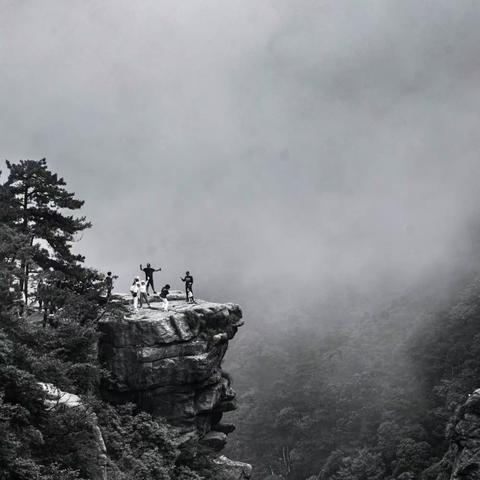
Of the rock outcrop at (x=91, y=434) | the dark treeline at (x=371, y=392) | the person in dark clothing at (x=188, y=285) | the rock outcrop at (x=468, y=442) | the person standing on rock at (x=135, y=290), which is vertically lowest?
the rock outcrop at (x=91, y=434)

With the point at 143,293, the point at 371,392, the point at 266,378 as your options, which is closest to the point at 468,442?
the point at 143,293

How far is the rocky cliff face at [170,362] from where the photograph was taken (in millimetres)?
29984

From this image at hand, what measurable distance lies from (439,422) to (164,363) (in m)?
79.5

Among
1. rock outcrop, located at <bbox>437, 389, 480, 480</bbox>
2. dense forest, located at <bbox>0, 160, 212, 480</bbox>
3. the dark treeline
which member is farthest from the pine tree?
the dark treeline

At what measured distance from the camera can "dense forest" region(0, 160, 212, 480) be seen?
17.1m

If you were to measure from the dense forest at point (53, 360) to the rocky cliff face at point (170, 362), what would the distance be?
3.99 feet

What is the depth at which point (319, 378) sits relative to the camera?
13988cm

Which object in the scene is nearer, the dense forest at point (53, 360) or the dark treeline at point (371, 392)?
the dense forest at point (53, 360)

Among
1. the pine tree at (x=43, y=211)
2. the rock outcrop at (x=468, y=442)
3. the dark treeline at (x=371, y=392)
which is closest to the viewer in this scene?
the pine tree at (x=43, y=211)

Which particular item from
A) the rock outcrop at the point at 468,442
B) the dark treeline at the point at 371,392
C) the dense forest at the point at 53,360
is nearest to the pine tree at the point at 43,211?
the dense forest at the point at 53,360

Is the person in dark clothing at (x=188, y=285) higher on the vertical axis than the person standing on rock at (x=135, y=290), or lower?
higher

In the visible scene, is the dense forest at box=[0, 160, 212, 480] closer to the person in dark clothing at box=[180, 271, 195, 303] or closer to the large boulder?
the large boulder

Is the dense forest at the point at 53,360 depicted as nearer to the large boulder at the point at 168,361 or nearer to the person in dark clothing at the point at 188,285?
the large boulder at the point at 168,361

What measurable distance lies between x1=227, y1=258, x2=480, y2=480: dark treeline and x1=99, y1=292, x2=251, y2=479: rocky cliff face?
2236 inches
